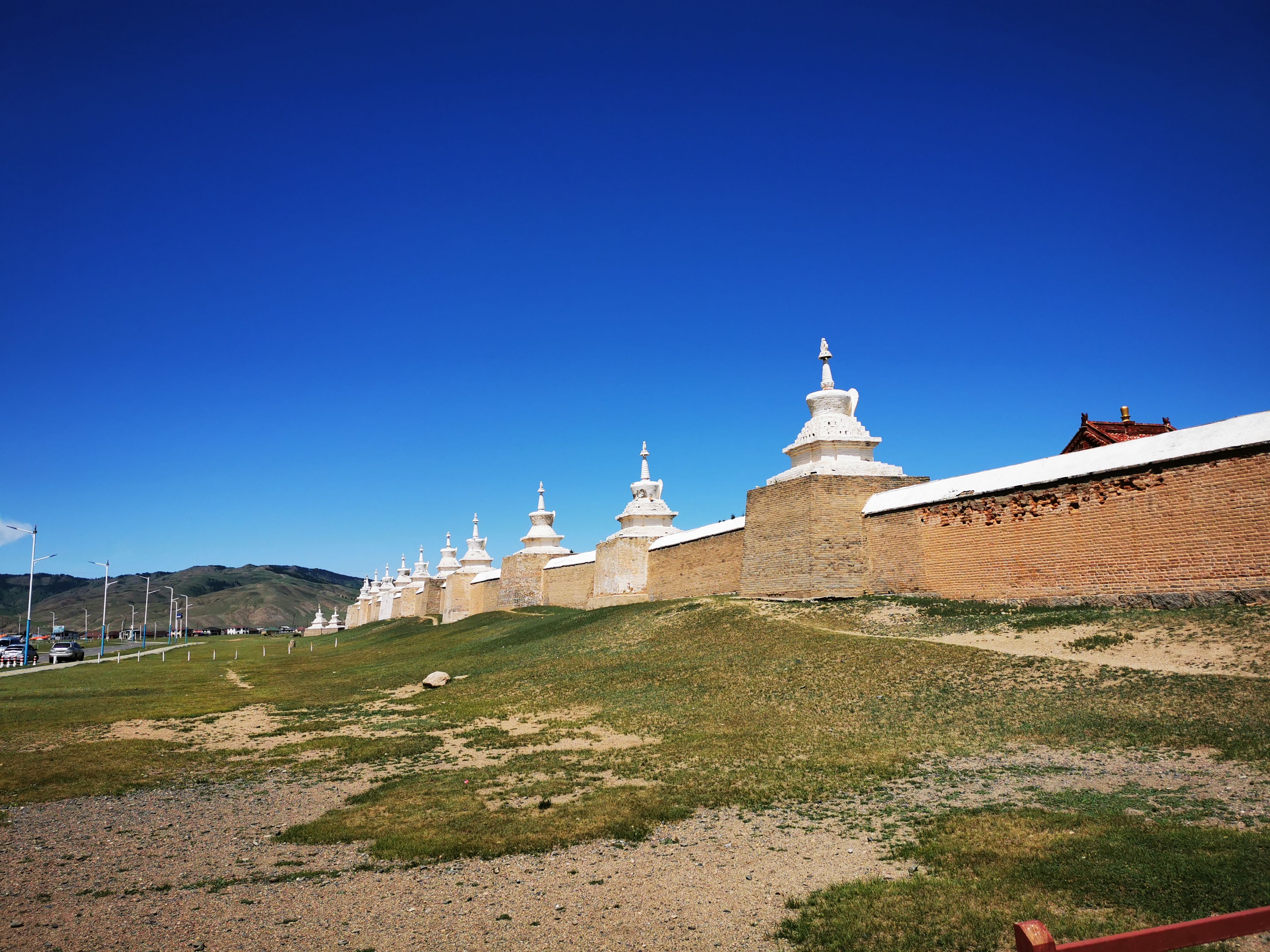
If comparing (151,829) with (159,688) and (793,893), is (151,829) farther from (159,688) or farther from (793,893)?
(159,688)

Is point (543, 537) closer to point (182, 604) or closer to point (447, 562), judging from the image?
point (447, 562)

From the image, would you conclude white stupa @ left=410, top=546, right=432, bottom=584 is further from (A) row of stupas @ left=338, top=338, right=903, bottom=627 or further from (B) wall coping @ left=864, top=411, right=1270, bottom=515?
(B) wall coping @ left=864, top=411, right=1270, bottom=515

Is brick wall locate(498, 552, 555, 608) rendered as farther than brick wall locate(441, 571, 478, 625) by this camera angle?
No

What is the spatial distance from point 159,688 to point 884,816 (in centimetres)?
2279

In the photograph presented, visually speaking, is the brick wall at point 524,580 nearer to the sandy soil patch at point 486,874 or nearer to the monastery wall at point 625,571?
the monastery wall at point 625,571

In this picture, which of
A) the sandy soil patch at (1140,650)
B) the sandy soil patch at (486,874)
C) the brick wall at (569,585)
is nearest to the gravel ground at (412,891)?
the sandy soil patch at (486,874)

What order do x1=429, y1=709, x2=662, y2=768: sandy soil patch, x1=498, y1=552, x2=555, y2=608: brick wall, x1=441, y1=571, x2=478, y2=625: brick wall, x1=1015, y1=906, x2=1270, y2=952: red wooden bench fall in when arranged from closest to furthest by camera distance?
x1=1015, y1=906, x2=1270, y2=952: red wooden bench < x1=429, y1=709, x2=662, y2=768: sandy soil patch < x1=498, y1=552, x2=555, y2=608: brick wall < x1=441, y1=571, x2=478, y2=625: brick wall

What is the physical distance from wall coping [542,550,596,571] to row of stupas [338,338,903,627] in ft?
0.15

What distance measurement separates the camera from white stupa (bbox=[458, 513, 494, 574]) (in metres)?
45.8

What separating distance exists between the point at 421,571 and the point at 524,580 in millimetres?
26345

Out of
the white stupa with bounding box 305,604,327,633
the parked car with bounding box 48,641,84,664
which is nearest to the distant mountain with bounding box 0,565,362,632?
the white stupa with bounding box 305,604,327,633

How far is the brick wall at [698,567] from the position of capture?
22953 millimetres

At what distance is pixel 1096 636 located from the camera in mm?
11617

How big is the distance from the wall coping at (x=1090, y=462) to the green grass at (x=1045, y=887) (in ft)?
25.7
